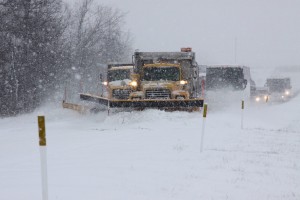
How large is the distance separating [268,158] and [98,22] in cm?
3266

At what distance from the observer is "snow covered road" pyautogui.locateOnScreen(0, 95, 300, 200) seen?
6.02 meters

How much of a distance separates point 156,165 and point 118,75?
13538 mm

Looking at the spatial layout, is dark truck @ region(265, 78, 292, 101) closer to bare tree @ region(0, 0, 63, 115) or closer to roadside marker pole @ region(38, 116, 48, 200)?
bare tree @ region(0, 0, 63, 115)

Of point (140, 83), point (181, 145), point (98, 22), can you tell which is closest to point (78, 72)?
point (98, 22)

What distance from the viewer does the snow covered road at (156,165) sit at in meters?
6.02

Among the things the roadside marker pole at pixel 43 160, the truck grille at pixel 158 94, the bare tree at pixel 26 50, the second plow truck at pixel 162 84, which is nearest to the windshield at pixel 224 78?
the second plow truck at pixel 162 84

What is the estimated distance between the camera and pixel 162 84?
1795 cm

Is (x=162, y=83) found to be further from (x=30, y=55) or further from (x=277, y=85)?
(x=277, y=85)

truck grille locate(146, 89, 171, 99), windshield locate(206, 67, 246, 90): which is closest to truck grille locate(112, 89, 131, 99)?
truck grille locate(146, 89, 171, 99)

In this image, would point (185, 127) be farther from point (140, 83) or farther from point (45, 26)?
point (45, 26)

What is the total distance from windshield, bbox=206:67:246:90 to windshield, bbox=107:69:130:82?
18.9 ft

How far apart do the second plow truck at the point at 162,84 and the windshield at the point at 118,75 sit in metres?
1.17

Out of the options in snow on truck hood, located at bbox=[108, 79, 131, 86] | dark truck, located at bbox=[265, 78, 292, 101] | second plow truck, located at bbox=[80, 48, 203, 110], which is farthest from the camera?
dark truck, located at bbox=[265, 78, 292, 101]

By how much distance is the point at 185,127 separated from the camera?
14.0 m
